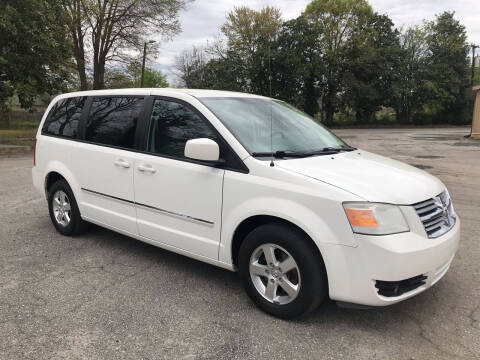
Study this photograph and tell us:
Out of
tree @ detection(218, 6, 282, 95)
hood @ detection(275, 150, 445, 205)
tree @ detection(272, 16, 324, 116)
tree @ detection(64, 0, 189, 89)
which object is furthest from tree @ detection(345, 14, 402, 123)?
hood @ detection(275, 150, 445, 205)

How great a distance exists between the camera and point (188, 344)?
9.00ft

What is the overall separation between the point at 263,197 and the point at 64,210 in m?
3.00

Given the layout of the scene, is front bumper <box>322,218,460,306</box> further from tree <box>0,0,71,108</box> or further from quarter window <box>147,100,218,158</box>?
tree <box>0,0,71,108</box>

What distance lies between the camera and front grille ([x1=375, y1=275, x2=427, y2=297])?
2.70 metres

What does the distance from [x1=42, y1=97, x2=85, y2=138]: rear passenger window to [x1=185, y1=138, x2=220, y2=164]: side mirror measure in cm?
218

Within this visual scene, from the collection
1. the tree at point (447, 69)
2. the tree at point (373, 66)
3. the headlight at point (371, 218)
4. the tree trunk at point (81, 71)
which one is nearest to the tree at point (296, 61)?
the tree at point (373, 66)

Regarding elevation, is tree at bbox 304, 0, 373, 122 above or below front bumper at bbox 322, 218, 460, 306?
above

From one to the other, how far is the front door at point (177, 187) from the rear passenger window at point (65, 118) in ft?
4.45

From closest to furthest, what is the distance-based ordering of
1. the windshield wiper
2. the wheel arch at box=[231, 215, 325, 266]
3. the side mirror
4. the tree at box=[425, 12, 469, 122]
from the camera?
the wheel arch at box=[231, 215, 325, 266] < the side mirror < the windshield wiper < the tree at box=[425, 12, 469, 122]

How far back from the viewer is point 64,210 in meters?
4.93

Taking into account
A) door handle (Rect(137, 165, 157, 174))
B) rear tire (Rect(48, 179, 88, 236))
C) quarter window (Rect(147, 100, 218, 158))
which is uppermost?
quarter window (Rect(147, 100, 218, 158))

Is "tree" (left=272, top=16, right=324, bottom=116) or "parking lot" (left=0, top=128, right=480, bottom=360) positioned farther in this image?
"tree" (left=272, top=16, right=324, bottom=116)

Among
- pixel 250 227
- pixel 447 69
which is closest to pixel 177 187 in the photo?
pixel 250 227

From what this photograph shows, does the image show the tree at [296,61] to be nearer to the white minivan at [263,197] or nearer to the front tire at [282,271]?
the white minivan at [263,197]
